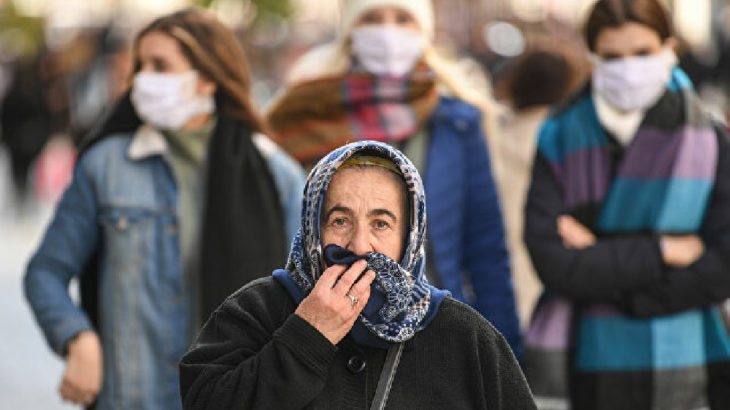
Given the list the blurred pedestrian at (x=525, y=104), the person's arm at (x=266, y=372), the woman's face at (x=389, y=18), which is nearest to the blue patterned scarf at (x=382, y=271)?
the person's arm at (x=266, y=372)

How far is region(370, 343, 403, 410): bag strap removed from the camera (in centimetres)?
313

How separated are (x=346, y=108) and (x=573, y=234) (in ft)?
3.95

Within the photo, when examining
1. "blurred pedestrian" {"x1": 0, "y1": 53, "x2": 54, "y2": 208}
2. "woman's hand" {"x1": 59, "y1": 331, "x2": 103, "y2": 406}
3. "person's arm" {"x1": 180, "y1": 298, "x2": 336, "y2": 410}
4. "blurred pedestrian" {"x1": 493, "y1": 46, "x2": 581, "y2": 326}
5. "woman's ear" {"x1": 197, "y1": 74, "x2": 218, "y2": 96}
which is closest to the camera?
"person's arm" {"x1": 180, "y1": 298, "x2": 336, "y2": 410}

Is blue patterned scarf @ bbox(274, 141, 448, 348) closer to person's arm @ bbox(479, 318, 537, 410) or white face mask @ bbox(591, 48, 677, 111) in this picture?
person's arm @ bbox(479, 318, 537, 410)

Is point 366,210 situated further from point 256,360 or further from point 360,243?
point 256,360

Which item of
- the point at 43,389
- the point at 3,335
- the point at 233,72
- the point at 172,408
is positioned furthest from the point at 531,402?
the point at 3,335

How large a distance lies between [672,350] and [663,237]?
1.27 ft

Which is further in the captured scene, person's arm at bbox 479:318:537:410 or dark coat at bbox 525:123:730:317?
dark coat at bbox 525:123:730:317

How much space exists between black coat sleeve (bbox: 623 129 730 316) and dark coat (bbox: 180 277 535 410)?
1.79 m

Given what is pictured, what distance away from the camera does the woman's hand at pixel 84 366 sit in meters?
4.61

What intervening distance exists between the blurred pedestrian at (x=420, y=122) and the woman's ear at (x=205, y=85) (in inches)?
28.9

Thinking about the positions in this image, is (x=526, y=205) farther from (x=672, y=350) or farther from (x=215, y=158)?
(x=215, y=158)

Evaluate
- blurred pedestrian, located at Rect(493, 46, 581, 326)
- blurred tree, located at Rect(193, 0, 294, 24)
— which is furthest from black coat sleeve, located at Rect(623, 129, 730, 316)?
blurred tree, located at Rect(193, 0, 294, 24)

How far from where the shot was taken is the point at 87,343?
4.62 m
